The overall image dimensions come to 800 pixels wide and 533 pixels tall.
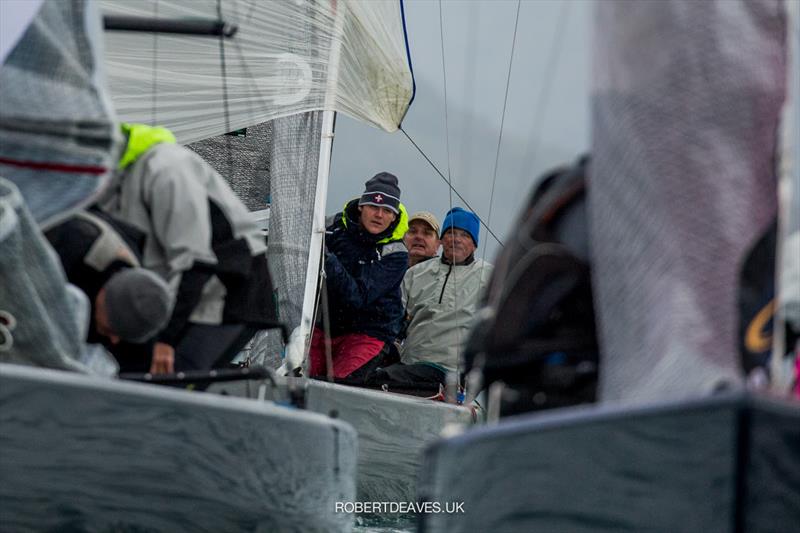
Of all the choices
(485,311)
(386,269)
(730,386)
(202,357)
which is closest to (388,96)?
(386,269)

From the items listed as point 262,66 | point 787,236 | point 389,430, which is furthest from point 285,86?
point 787,236

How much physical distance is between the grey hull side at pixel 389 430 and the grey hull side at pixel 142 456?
8.56 ft

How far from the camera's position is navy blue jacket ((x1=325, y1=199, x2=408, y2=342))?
7328 millimetres

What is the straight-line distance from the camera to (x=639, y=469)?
245 cm

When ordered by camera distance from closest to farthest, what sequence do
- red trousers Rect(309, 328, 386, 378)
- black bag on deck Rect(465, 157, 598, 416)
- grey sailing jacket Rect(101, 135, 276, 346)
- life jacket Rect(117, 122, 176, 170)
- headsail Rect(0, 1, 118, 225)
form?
1. black bag on deck Rect(465, 157, 598, 416)
2. headsail Rect(0, 1, 118, 225)
3. grey sailing jacket Rect(101, 135, 276, 346)
4. life jacket Rect(117, 122, 176, 170)
5. red trousers Rect(309, 328, 386, 378)

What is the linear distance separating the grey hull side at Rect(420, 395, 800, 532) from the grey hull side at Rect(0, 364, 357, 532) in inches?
43.5

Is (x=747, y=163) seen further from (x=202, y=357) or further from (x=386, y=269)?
(x=386, y=269)

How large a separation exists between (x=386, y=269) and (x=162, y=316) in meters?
3.38

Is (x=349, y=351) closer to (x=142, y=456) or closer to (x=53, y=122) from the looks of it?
(x=53, y=122)

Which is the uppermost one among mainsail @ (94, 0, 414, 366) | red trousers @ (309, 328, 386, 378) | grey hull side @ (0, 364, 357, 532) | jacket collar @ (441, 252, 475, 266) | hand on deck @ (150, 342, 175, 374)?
mainsail @ (94, 0, 414, 366)

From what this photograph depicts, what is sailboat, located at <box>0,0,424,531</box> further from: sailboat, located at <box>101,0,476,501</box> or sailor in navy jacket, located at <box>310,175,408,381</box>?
sailor in navy jacket, located at <box>310,175,408,381</box>

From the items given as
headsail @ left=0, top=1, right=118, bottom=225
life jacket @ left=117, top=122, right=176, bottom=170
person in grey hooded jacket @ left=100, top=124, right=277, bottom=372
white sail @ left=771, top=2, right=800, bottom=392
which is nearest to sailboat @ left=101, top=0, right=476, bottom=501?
person in grey hooded jacket @ left=100, top=124, right=277, bottom=372

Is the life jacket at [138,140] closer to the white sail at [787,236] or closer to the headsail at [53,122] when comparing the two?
the headsail at [53,122]

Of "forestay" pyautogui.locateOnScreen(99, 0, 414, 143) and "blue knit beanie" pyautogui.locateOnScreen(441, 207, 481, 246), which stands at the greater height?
"forestay" pyautogui.locateOnScreen(99, 0, 414, 143)
